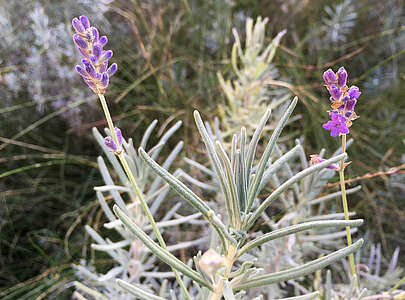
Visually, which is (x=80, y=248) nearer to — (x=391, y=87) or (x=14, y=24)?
(x=14, y=24)

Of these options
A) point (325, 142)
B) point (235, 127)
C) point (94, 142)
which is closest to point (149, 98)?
point (94, 142)

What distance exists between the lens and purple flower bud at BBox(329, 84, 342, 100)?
19.2 inches

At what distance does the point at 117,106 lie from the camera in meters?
1.58

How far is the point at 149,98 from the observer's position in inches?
62.9

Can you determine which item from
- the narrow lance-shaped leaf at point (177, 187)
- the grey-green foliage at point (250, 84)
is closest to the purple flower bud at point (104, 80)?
the narrow lance-shaped leaf at point (177, 187)

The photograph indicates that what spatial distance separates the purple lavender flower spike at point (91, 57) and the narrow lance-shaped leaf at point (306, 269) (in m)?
0.30

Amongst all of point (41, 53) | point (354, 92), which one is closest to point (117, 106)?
point (41, 53)

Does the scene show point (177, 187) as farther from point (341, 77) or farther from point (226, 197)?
point (341, 77)

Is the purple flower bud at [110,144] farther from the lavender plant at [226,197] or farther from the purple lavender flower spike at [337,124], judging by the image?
the purple lavender flower spike at [337,124]

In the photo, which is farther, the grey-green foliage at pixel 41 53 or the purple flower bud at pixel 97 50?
the grey-green foliage at pixel 41 53

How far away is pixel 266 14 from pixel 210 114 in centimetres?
77

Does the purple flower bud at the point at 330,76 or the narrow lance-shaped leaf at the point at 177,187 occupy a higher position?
the purple flower bud at the point at 330,76

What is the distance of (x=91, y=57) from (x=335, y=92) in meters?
0.31

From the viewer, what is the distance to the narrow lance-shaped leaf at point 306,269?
0.40 metres
